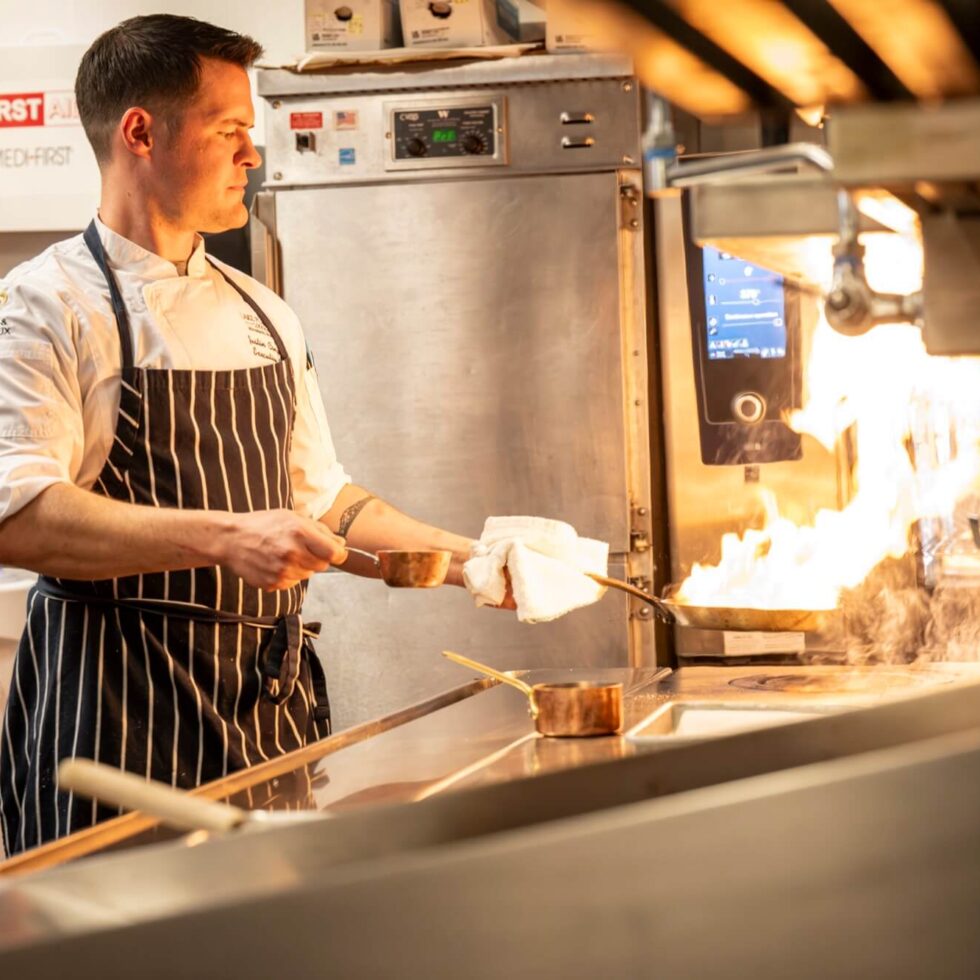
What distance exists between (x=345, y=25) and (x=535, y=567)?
2.00 m

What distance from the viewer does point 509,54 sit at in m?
3.32

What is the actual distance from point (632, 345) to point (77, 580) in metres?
1.69

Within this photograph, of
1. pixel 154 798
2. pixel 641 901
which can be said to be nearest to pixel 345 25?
pixel 154 798

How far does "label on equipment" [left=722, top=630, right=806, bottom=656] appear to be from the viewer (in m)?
3.27

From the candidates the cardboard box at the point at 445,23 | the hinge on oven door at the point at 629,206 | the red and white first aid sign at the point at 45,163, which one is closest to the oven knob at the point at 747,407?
the hinge on oven door at the point at 629,206

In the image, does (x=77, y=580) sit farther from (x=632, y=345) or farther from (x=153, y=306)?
(x=632, y=345)

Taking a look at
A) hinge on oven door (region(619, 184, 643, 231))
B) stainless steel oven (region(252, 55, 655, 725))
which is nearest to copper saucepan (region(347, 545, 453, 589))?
stainless steel oven (region(252, 55, 655, 725))

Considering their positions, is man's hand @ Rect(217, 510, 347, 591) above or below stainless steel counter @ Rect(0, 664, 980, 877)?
above

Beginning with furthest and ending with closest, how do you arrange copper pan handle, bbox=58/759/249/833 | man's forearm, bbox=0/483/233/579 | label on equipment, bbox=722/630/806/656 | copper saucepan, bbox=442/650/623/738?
label on equipment, bbox=722/630/806/656 → man's forearm, bbox=0/483/233/579 → copper saucepan, bbox=442/650/623/738 → copper pan handle, bbox=58/759/249/833

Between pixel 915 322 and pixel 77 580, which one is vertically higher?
pixel 915 322

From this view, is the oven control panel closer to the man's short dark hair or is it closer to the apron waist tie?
the man's short dark hair

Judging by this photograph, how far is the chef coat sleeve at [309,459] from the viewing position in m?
2.39

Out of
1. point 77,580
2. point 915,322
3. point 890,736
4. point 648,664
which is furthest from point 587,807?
point 648,664

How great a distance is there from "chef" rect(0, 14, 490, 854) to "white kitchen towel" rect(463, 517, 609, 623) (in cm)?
18
